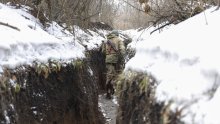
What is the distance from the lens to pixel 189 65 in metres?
3.50

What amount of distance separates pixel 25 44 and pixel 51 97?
33.5 inches

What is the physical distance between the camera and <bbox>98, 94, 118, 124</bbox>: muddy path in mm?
9622

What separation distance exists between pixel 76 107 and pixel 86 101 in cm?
36

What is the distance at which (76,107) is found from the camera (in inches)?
301

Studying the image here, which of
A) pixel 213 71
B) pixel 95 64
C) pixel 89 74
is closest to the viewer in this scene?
pixel 213 71

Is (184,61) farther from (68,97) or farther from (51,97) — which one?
(68,97)

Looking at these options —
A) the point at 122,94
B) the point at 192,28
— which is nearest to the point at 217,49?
the point at 192,28

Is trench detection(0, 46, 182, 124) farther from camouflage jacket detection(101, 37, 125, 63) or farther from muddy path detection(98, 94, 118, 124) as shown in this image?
camouflage jacket detection(101, 37, 125, 63)

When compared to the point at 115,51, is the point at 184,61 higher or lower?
lower

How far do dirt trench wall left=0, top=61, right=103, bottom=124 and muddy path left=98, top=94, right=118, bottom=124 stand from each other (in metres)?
0.86

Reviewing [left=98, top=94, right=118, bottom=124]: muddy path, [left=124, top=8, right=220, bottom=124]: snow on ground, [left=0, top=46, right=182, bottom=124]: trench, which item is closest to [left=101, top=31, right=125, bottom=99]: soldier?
[left=98, top=94, right=118, bottom=124]: muddy path

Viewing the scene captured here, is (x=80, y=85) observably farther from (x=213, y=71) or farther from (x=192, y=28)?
(x=213, y=71)

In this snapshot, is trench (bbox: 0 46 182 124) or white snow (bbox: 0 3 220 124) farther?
trench (bbox: 0 46 182 124)

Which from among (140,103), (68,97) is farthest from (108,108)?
(140,103)
